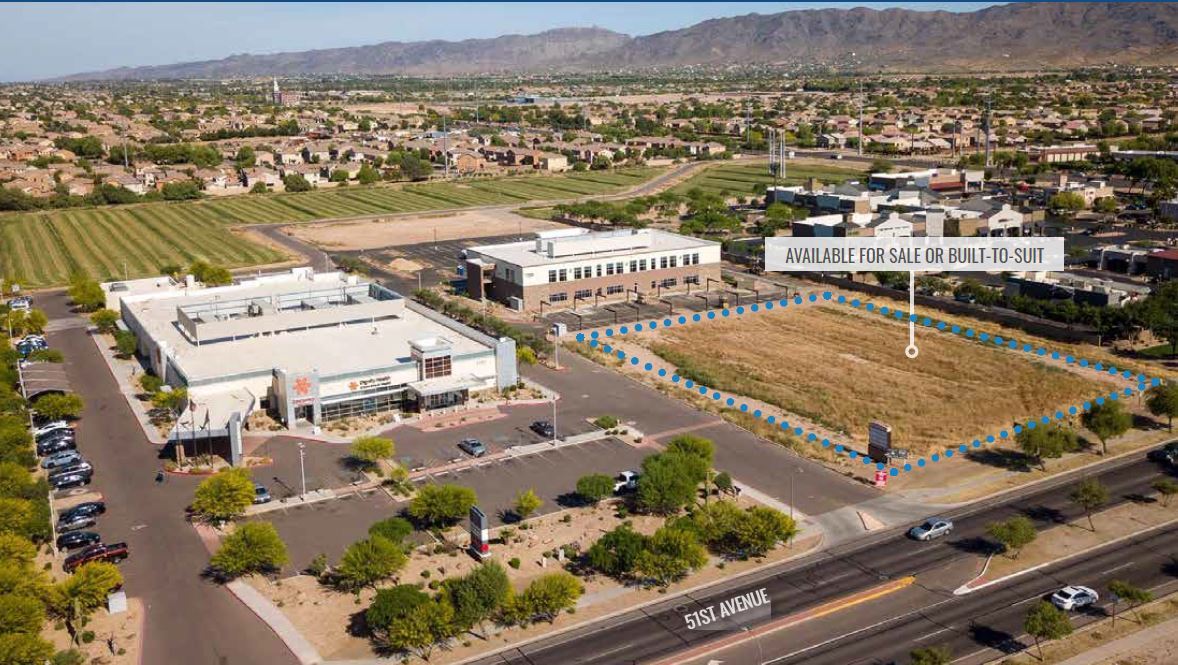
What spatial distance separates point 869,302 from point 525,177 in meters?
72.0

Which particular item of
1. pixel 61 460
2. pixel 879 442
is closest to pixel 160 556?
pixel 61 460

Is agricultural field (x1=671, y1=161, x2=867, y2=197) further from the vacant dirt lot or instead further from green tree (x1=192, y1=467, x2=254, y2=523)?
green tree (x1=192, y1=467, x2=254, y2=523)

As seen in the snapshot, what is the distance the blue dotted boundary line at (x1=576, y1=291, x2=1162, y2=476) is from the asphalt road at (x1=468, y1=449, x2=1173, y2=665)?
4054 millimetres

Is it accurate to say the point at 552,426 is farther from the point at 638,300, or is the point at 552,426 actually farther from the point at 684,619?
the point at 638,300

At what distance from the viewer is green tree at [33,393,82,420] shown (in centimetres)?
4122

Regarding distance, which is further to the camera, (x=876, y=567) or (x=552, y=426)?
(x=552, y=426)

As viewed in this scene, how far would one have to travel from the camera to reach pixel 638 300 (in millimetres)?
62812

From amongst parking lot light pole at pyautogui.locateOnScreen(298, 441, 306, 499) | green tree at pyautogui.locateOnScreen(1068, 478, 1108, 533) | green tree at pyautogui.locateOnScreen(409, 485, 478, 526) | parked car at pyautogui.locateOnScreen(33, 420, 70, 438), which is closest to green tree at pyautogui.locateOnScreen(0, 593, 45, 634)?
parking lot light pole at pyautogui.locateOnScreen(298, 441, 306, 499)

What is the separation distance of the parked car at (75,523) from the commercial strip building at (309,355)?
212 inches

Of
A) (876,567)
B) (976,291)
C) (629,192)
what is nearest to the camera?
(876,567)

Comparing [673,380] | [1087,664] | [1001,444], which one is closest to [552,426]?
[673,380]

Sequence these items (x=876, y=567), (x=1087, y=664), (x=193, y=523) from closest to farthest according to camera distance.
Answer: (x=1087, y=664), (x=876, y=567), (x=193, y=523)

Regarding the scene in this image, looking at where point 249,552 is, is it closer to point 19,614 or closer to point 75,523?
point 19,614

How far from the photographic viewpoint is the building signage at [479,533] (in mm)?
29812
